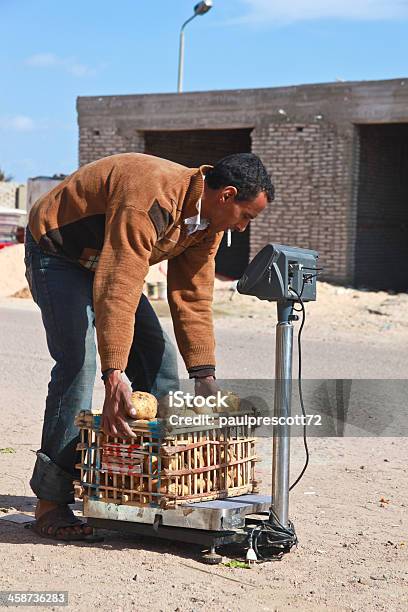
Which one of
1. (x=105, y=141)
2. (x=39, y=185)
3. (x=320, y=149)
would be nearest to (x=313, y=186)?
(x=320, y=149)

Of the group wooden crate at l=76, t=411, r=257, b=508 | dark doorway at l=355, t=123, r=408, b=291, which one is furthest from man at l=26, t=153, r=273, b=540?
dark doorway at l=355, t=123, r=408, b=291

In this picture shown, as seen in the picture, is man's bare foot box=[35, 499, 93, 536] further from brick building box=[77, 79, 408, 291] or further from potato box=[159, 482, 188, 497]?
brick building box=[77, 79, 408, 291]

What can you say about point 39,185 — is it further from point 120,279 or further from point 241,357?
point 120,279

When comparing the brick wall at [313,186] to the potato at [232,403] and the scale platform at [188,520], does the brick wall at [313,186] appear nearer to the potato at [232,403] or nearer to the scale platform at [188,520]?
the potato at [232,403]

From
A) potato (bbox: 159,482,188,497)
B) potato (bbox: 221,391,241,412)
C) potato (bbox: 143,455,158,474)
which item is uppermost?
potato (bbox: 221,391,241,412)

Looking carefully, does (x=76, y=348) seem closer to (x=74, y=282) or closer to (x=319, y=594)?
(x=74, y=282)

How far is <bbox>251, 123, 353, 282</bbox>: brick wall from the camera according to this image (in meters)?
18.7

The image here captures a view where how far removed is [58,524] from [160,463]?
672 mm

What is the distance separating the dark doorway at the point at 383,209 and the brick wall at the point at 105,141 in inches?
190

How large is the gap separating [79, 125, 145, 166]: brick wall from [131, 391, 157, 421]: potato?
1700 centimetres

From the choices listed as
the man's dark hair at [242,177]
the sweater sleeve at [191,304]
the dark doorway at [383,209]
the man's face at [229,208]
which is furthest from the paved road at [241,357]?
the dark doorway at [383,209]

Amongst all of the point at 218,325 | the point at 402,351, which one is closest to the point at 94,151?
the point at 218,325

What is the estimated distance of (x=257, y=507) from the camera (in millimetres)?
4512

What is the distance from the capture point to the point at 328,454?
670 cm
